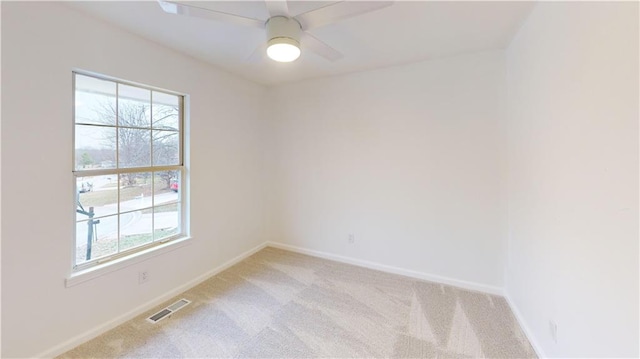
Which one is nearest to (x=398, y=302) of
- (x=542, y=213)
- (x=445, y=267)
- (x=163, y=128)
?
(x=445, y=267)

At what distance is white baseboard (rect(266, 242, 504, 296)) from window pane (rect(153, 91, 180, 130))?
2151mm

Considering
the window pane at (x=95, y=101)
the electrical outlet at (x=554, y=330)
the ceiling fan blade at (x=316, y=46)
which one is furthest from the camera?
the window pane at (x=95, y=101)

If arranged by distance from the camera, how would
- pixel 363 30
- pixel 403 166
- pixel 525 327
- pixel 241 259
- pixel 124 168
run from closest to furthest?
pixel 525 327 → pixel 363 30 → pixel 124 168 → pixel 403 166 → pixel 241 259

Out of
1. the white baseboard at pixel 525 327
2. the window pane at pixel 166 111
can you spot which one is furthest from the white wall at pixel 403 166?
the window pane at pixel 166 111

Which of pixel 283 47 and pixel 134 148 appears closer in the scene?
pixel 283 47

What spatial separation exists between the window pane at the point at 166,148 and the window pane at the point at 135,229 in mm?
496

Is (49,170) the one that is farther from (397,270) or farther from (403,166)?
(397,270)

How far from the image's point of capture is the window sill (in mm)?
1920

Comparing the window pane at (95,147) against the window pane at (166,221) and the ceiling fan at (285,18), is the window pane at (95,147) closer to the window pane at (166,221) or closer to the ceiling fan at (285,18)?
the window pane at (166,221)

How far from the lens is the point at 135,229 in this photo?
2404 millimetres

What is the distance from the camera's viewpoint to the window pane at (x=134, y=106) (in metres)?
2.24

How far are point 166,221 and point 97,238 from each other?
602 mm

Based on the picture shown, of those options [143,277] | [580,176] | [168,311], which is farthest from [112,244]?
[580,176]

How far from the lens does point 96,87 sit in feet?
6.84
